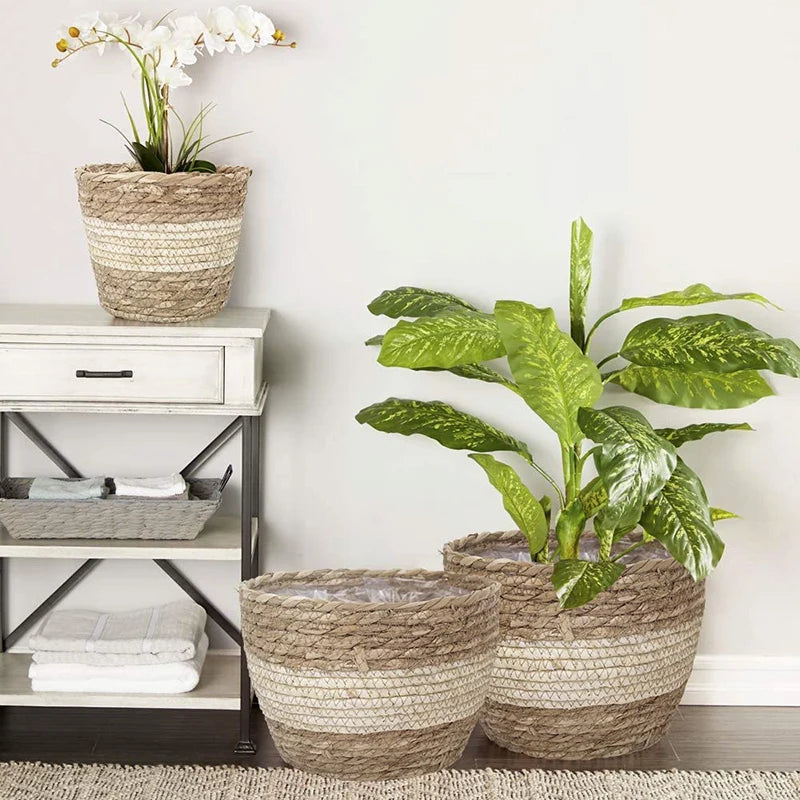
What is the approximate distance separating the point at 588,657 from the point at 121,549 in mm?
987

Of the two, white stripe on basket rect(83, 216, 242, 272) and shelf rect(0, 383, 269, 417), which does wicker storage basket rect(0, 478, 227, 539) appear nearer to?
shelf rect(0, 383, 269, 417)

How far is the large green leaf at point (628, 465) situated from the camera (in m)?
2.20

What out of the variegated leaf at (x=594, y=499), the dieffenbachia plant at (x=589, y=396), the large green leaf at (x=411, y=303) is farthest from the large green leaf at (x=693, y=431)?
the large green leaf at (x=411, y=303)

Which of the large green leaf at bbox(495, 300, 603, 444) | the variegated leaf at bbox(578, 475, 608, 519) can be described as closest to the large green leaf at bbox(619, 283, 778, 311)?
the large green leaf at bbox(495, 300, 603, 444)

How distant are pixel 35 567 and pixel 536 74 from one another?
1.64 m

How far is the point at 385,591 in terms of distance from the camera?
2.64 m

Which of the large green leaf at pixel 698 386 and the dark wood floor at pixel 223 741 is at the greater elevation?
the large green leaf at pixel 698 386

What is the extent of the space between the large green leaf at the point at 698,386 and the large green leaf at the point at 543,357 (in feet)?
0.82

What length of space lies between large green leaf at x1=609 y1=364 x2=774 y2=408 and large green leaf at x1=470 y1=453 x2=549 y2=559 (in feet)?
1.11

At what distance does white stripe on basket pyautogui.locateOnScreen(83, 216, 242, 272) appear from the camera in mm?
2500

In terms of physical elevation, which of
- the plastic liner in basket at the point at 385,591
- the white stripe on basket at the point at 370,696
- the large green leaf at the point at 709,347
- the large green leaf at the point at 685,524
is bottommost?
the white stripe on basket at the point at 370,696

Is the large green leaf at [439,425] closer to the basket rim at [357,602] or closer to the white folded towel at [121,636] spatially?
the basket rim at [357,602]

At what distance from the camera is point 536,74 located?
2814 millimetres

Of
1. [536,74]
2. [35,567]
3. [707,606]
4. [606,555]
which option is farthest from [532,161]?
[35,567]
